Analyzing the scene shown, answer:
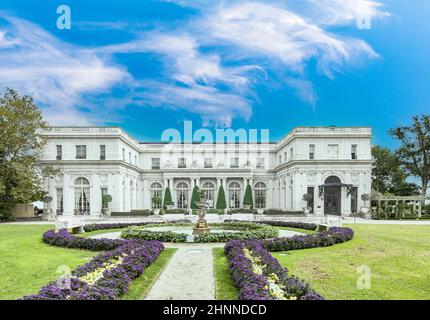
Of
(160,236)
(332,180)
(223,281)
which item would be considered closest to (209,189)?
(332,180)

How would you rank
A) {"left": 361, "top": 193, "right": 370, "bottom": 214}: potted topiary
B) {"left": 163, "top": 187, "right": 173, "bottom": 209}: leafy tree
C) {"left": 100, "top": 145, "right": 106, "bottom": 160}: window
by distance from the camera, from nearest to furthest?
1. {"left": 361, "top": 193, "right": 370, "bottom": 214}: potted topiary
2. {"left": 100, "top": 145, "right": 106, "bottom": 160}: window
3. {"left": 163, "top": 187, "right": 173, "bottom": 209}: leafy tree

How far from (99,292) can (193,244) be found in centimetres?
877

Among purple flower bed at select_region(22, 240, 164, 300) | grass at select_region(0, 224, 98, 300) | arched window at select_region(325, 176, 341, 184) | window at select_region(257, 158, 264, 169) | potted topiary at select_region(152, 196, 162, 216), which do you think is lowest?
potted topiary at select_region(152, 196, 162, 216)

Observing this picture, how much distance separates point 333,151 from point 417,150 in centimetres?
1099

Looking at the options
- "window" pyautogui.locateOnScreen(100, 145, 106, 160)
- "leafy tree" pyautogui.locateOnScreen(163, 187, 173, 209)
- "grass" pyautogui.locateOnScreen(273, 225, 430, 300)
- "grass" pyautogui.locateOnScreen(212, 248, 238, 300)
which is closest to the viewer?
"grass" pyautogui.locateOnScreen(212, 248, 238, 300)

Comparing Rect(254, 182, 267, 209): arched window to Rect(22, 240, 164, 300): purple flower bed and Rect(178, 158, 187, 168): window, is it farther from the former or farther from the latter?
Rect(22, 240, 164, 300): purple flower bed

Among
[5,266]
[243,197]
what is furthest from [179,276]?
[243,197]

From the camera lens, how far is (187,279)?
873 centimetres

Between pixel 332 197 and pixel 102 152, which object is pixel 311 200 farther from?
pixel 102 152

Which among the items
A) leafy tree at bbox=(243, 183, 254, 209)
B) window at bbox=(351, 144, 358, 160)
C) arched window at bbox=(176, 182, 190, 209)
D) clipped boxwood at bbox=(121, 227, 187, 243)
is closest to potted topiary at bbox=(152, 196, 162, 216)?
arched window at bbox=(176, 182, 190, 209)

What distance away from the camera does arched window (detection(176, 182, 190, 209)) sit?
49.0 meters

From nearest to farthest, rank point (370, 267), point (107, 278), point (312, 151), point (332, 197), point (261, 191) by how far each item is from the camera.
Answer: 1. point (107, 278)
2. point (370, 267)
3. point (312, 151)
4. point (332, 197)
5. point (261, 191)

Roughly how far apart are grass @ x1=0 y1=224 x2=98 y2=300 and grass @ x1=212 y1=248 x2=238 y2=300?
4114 millimetres
